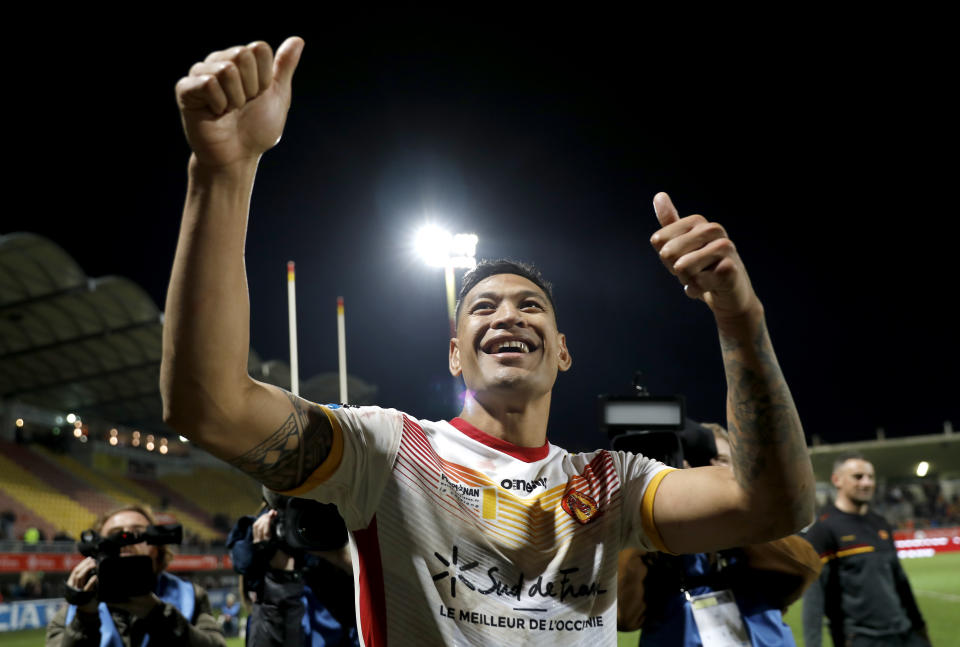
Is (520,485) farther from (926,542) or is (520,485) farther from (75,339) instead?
(926,542)

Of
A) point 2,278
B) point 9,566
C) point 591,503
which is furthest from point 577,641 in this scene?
point 2,278

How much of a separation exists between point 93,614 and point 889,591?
5620mm

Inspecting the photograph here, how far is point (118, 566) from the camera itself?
3.29 metres

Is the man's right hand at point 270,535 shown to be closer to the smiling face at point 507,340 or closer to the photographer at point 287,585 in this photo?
the photographer at point 287,585

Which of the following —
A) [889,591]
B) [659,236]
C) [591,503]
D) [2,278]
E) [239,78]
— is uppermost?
[2,278]

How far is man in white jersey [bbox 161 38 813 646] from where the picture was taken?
1549mm

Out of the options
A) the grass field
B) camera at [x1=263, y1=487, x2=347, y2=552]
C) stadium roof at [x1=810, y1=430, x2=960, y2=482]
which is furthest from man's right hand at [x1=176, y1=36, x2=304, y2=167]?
stadium roof at [x1=810, y1=430, x2=960, y2=482]

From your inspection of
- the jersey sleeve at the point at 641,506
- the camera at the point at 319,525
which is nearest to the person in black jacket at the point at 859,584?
the jersey sleeve at the point at 641,506

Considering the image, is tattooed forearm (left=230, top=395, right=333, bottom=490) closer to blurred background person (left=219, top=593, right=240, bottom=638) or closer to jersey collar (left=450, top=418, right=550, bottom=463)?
jersey collar (left=450, top=418, right=550, bottom=463)

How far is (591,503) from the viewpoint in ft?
7.11

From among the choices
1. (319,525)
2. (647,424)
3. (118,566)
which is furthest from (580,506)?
(118,566)

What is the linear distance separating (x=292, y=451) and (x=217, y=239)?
56 centimetres

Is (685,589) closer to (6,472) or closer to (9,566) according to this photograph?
(9,566)

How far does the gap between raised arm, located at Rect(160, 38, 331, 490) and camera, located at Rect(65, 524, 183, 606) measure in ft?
6.80
